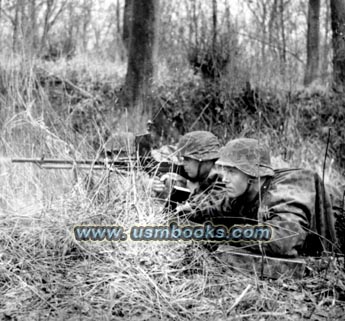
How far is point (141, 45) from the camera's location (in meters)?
7.77

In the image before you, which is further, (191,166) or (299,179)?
(191,166)

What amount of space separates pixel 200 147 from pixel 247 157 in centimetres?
114

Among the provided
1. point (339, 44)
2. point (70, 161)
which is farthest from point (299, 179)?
point (339, 44)

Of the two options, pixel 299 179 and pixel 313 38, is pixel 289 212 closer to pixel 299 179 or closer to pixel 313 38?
pixel 299 179

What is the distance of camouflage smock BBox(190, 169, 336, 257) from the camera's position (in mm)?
3516

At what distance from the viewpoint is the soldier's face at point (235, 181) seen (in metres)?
3.82

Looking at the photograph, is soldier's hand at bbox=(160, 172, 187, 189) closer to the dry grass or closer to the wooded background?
the dry grass

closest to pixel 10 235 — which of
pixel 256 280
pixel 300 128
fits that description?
pixel 256 280

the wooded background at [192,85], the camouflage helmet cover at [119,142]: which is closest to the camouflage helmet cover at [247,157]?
the camouflage helmet cover at [119,142]

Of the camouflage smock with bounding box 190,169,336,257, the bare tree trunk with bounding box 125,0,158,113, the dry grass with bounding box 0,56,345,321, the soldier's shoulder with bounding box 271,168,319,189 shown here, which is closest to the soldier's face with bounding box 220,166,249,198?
the camouflage smock with bounding box 190,169,336,257

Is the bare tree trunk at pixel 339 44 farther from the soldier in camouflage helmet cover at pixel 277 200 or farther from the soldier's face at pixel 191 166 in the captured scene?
the soldier in camouflage helmet cover at pixel 277 200

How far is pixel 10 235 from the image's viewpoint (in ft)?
12.4

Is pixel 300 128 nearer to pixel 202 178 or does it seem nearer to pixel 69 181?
pixel 202 178

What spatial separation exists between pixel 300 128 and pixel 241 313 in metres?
5.61
